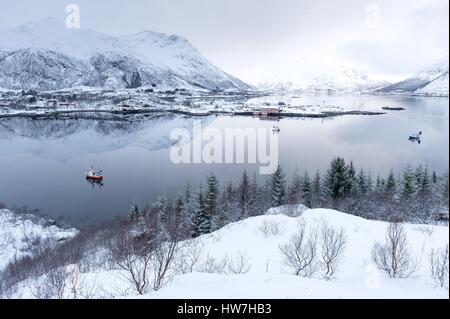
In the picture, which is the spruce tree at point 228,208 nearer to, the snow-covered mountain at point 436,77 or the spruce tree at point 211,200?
the spruce tree at point 211,200

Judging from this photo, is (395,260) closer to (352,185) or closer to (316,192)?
(352,185)

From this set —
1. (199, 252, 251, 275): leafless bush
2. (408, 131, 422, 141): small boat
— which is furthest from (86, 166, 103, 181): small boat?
(408, 131, 422, 141): small boat

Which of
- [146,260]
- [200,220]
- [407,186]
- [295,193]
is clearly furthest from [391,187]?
[146,260]

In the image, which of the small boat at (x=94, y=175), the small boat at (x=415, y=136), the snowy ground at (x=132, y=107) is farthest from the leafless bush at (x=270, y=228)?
the snowy ground at (x=132, y=107)

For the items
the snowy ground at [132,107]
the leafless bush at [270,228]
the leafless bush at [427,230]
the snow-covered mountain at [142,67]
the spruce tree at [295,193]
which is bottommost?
the spruce tree at [295,193]

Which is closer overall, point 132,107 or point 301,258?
point 301,258

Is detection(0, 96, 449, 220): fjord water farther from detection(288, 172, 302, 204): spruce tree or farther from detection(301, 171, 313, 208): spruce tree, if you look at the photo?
detection(301, 171, 313, 208): spruce tree

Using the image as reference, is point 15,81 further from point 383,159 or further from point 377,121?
point 377,121
